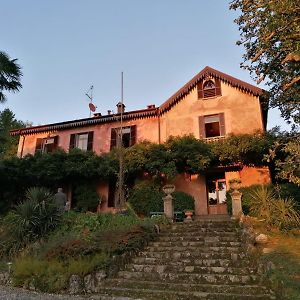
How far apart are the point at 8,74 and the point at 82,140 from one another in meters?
7.07

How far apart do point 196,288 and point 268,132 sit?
11604 millimetres

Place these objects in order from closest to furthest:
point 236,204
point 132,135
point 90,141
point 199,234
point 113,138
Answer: point 199,234, point 236,204, point 132,135, point 113,138, point 90,141

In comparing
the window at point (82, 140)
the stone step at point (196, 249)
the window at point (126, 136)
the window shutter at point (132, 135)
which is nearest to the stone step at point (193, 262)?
the stone step at point (196, 249)

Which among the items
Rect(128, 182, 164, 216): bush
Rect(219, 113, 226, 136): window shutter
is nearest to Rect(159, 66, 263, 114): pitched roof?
Rect(219, 113, 226, 136): window shutter

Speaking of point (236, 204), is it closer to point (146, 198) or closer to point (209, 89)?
point (146, 198)

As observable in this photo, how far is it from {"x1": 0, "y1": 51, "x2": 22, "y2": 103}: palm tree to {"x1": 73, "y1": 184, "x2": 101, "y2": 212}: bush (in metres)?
7.17

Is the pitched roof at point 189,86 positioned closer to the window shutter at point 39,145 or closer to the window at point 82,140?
the window at point 82,140

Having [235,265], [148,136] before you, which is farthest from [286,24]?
[148,136]

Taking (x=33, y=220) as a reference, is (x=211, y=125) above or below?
above

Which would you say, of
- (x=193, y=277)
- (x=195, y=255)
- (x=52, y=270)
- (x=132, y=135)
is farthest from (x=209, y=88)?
(x=52, y=270)

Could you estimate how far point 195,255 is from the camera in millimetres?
8695

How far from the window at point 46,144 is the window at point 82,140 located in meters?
1.45

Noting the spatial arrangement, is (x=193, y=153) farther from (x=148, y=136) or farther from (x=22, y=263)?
(x=22, y=263)

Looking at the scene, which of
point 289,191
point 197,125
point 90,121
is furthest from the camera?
point 90,121
